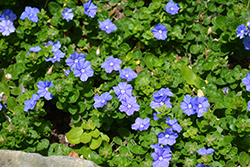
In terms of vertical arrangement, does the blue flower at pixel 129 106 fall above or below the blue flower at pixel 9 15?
below

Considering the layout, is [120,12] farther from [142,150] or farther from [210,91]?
[142,150]

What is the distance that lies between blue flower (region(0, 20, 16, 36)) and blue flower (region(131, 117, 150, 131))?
2.72 m

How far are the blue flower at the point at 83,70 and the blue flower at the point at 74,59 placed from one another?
0.21 m

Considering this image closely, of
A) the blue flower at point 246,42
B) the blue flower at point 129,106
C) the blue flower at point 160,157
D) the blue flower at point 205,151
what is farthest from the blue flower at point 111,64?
the blue flower at point 246,42

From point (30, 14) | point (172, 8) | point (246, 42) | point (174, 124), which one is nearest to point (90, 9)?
point (30, 14)

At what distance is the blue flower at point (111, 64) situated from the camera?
14.6 feet

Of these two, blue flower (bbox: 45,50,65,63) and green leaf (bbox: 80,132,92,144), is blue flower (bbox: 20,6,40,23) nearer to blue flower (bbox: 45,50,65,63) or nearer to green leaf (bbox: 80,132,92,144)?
blue flower (bbox: 45,50,65,63)

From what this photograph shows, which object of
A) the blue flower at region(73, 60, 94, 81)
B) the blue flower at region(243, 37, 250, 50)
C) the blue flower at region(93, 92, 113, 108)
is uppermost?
the blue flower at region(243, 37, 250, 50)

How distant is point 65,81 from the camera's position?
14.8 ft

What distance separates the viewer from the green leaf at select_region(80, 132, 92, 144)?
4.50 m

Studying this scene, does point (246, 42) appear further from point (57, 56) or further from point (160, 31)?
point (57, 56)

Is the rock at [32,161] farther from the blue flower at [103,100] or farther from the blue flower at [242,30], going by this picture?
the blue flower at [242,30]

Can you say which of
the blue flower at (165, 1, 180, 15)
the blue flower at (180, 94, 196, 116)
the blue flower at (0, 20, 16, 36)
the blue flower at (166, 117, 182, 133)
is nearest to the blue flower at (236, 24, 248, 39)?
the blue flower at (165, 1, 180, 15)

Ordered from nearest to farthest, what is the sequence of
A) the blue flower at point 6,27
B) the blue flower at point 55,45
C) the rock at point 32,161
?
the rock at point 32,161 → the blue flower at point 55,45 → the blue flower at point 6,27
